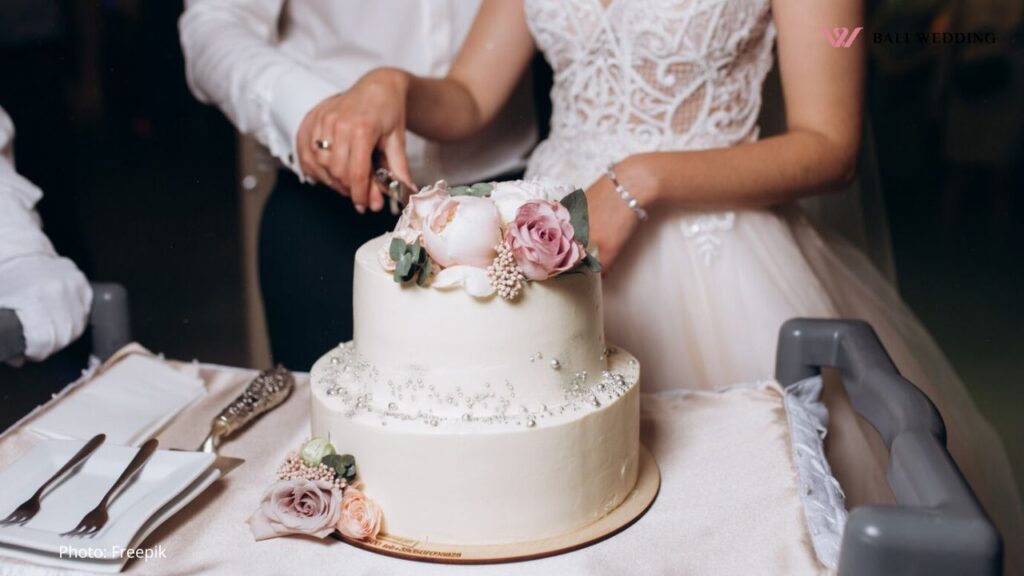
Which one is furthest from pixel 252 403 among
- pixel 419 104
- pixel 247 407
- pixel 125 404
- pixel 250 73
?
pixel 250 73

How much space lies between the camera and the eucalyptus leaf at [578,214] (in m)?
0.86

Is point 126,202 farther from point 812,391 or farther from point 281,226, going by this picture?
point 812,391

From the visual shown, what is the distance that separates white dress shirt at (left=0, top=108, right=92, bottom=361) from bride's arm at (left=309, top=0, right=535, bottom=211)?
368 mm

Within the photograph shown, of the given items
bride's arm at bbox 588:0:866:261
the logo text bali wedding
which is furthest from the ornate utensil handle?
the logo text bali wedding

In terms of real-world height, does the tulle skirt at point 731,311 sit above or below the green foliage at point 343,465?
below

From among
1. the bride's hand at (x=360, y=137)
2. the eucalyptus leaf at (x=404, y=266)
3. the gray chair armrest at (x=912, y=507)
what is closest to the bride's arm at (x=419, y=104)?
the bride's hand at (x=360, y=137)

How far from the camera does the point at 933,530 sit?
2.40 ft

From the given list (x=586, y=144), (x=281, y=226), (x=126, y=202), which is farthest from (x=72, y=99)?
(x=586, y=144)

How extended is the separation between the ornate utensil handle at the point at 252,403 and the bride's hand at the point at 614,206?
1.52ft

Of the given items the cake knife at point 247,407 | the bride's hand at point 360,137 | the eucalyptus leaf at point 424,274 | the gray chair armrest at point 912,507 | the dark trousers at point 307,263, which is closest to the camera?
the gray chair armrest at point 912,507

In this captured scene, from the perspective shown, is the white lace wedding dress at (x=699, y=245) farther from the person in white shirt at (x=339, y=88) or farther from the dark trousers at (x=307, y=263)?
the dark trousers at (x=307, y=263)

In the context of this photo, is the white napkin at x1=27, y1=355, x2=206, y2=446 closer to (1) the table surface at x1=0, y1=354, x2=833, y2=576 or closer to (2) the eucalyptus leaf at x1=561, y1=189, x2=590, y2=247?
(1) the table surface at x1=0, y1=354, x2=833, y2=576

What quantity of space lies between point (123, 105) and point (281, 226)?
0.55 m

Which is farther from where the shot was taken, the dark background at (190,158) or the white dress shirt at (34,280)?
the dark background at (190,158)
